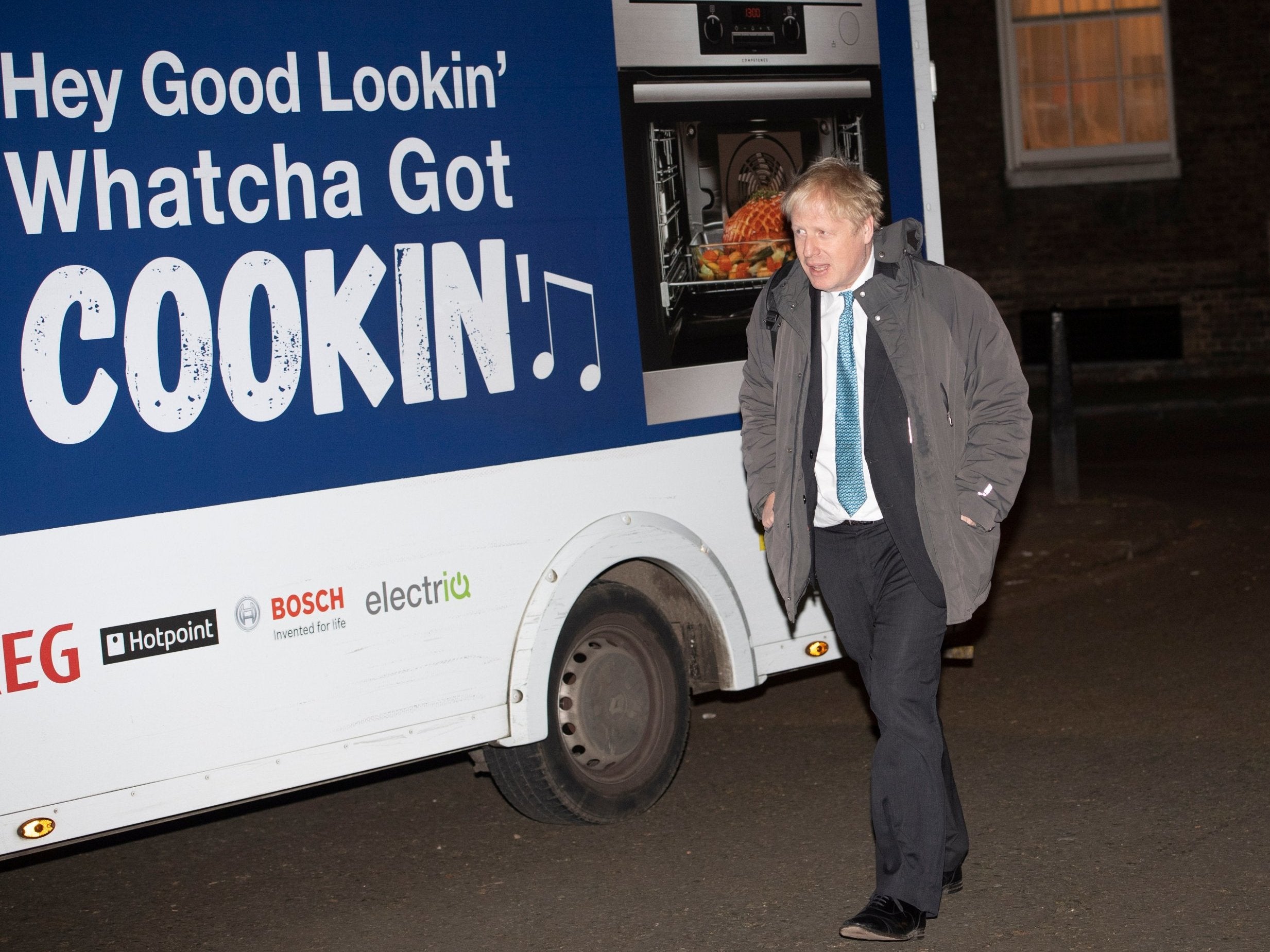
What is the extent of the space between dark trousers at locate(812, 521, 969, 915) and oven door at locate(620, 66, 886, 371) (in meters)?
1.31

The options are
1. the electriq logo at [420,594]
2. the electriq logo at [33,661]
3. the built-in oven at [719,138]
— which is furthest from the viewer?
the built-in oven at [719,138]

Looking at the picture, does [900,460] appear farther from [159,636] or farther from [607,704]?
[159,636]

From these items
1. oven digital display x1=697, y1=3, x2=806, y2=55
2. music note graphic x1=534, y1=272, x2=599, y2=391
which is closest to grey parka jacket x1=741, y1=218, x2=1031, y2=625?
music note graphic x1=534, y1=272, x2=599, y2=391

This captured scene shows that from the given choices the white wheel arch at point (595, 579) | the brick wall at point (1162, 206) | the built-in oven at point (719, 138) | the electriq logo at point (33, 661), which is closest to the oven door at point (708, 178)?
the built-in oven at point (719, 138)

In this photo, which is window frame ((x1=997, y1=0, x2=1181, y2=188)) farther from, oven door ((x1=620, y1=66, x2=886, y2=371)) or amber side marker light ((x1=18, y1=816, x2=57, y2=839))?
amber side marker light ((x1=18, y1=816, x2=57, y2=839))

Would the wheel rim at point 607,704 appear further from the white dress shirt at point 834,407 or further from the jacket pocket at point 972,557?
the jacket pocket at point 972,557

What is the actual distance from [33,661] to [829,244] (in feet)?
7.72

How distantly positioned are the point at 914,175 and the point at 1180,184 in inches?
587

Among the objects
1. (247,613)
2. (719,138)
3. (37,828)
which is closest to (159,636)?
(247,613)

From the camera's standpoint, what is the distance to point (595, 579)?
5355 mm

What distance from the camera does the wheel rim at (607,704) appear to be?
538cm

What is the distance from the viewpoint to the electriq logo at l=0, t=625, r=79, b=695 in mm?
4160

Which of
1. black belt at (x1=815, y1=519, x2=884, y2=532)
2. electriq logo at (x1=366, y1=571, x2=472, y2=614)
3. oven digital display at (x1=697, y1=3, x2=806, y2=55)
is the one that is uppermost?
oven digital display at (x1=697, y1=3, x2=806, y2=55)

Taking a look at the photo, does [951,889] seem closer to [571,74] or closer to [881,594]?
[881,594]
